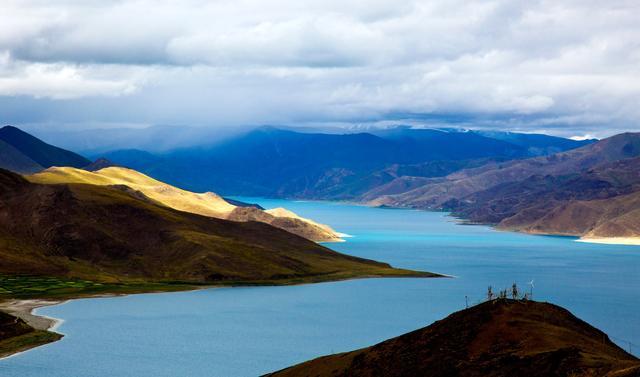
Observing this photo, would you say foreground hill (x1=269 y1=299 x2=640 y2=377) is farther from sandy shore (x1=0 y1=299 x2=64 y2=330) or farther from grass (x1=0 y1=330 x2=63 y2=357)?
sandy shore (x1=0 y1=299 x2=64 y2=330)

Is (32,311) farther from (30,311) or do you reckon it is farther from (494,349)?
(494,349)

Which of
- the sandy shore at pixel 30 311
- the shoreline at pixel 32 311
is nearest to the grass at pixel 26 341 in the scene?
the shoreline at pixel 32 311

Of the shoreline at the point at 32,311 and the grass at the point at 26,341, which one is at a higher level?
the shoreline at the point at 32,311

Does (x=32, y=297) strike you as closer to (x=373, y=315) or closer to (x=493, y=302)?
(x=373, y=315)

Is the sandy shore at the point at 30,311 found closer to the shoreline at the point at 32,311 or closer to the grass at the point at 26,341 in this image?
the shoreline at the point at 32,311

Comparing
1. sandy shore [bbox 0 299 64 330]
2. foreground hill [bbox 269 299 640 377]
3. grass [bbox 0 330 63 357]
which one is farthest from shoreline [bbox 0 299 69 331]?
foreground hill [bbox 269 299 640 377]

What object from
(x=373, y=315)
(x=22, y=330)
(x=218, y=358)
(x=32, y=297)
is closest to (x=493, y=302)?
(x=218, y=358)

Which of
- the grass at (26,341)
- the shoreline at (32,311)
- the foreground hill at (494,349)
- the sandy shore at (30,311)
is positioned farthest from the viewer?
the sandy shore at (30,311)

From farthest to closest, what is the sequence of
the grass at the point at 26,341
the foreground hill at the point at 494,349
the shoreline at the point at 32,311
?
1. the shoreline at the point at 32,311
2. the grass at the point at 26,341
3. the foreground hill at the point at 494,349
